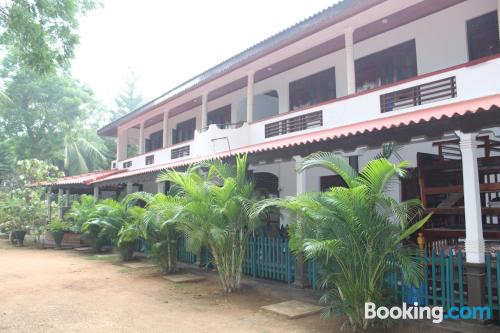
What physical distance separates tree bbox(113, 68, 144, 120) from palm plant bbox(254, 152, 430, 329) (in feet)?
162

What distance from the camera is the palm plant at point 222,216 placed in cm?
722

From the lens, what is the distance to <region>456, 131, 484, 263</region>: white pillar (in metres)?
5.18

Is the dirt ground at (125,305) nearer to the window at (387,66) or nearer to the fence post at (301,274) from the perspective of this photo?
the fence post at (301,274)

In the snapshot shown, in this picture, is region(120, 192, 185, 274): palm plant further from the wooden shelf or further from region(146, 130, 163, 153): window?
region(146, 130, 163, 153): window

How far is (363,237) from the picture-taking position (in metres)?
5.14

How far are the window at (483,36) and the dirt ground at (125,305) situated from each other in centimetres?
615

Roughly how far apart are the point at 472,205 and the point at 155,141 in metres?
16.7

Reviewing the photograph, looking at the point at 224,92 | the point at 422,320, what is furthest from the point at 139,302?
the point at 224,92

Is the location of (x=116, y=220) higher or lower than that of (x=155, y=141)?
lower

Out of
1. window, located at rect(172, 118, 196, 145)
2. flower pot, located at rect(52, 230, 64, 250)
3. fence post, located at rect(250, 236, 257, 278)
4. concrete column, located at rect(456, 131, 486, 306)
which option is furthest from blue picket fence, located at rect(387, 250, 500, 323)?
flower pot, located at rect(52, 230, 64, 250)

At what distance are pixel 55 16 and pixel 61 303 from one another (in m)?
6.61

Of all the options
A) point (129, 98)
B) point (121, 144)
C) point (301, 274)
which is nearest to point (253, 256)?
point (301, 274)

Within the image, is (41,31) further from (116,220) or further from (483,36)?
(483,36)

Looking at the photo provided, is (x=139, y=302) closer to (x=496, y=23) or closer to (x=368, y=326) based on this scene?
(x=368, y=326)
